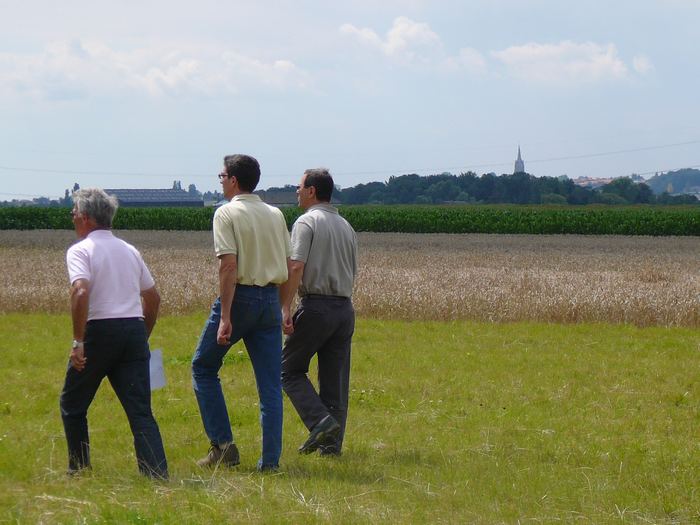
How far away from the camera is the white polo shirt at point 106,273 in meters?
6.21

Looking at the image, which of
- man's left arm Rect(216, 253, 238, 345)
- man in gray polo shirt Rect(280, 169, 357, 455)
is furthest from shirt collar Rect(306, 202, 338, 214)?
man's left arm Rect(216, 253, 238, 345)

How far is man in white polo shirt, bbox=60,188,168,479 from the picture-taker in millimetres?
6211

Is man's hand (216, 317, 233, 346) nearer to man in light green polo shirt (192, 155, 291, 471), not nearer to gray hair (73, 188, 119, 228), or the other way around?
man in light green polo shirt (192, 155, 291, 471)

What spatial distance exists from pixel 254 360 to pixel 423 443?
1946 millimetres

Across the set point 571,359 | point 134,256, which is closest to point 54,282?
point 571,359

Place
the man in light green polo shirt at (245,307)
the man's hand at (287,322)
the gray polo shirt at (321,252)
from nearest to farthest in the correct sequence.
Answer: the man in light green polo shirt at (245,307) → the man's hand at (287,322) → the gray polo shirt at (321,252)

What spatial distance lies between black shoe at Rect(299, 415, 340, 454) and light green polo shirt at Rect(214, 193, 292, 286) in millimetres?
1164

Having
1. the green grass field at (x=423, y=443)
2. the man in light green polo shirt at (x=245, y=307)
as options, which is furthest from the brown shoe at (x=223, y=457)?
the green grass field at (x=423, y=443)

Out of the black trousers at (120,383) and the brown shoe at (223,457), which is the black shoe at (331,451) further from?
the black trousers at (120,383)

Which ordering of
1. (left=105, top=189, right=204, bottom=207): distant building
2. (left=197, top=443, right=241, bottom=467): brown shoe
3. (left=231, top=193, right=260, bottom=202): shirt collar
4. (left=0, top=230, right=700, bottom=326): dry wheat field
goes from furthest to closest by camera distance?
(left=105, top=189, right=204, bottom=207): distant building → (left=0, top=230, right=700, bottom=326): dry wheat field → (left=197, top=443, right=241, bottom=467): brown shoe → (left=231, top=193, right=260, bottom=202): shirt collar

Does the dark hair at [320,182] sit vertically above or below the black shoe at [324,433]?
above

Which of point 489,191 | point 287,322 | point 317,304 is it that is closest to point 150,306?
point 287,322

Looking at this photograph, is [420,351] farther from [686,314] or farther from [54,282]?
[54,282]

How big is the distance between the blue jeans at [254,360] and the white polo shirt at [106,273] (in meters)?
0.67
